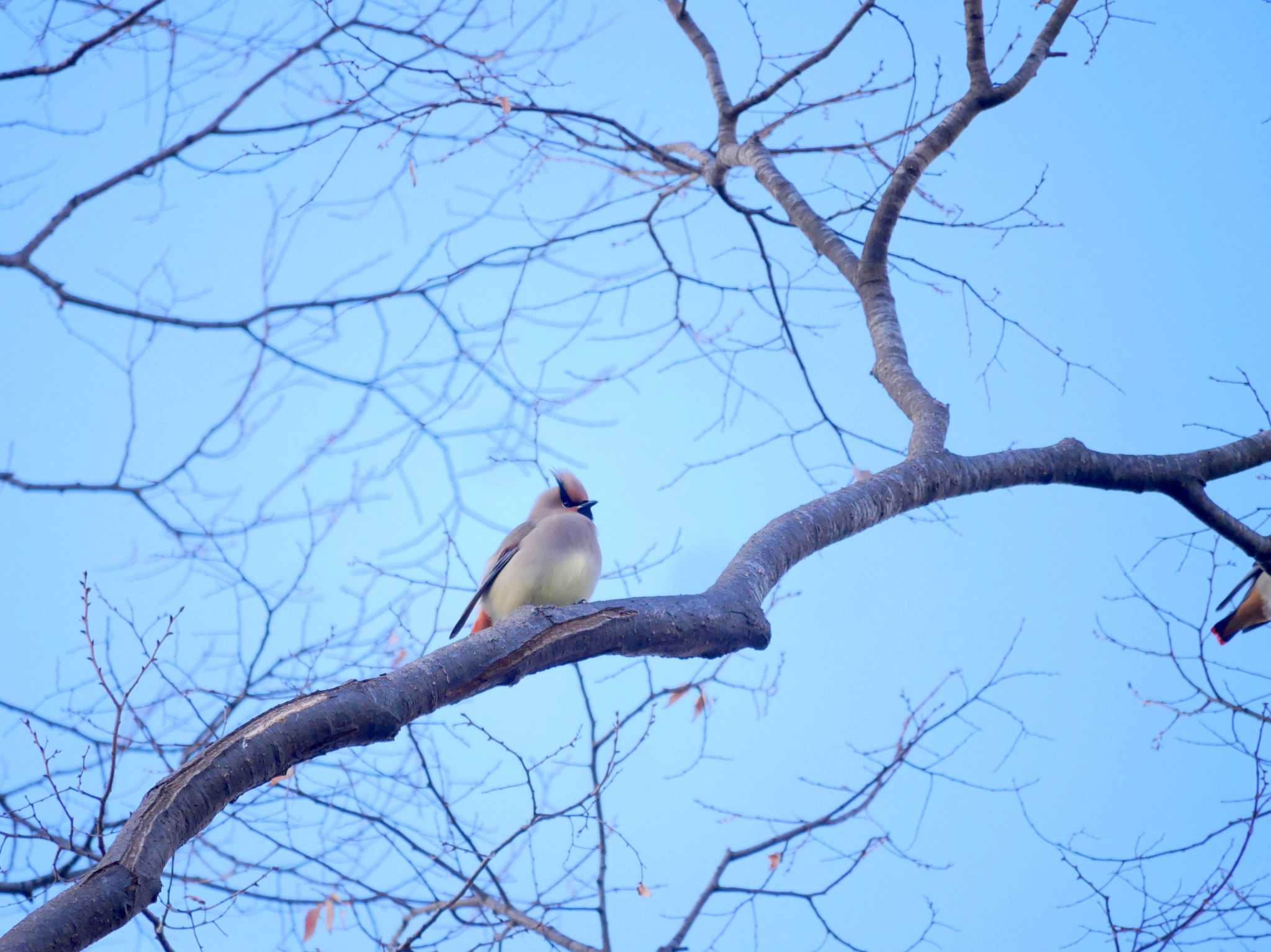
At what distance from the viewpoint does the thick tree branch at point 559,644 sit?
1669 millimetres

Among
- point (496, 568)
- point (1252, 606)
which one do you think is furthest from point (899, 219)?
point (1252, 606)

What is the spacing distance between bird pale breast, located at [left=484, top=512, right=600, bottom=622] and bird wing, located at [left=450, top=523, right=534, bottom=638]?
7 cm

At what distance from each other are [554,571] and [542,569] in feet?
0.15

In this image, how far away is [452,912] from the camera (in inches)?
155

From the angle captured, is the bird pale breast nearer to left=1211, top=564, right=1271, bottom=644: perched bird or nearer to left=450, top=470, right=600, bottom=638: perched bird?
left=450, top=470, right=600, bottom=638: perched bird

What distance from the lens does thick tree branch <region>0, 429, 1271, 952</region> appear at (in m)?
1.67

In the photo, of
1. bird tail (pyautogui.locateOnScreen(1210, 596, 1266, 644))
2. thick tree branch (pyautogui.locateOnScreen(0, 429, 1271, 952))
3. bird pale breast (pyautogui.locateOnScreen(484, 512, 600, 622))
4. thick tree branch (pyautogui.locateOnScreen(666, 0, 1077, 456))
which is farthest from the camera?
bird tail (pyautogui.locateOnScreen(1210, 596, 1266, 644))

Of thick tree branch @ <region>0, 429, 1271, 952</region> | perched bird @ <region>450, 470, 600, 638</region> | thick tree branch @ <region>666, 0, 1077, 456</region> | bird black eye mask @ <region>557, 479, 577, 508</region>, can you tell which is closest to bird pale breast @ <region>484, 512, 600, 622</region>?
perched bird @ <region>450, 470, 600, 638</region>

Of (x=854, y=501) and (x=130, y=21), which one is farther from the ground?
(x=130, y=21)

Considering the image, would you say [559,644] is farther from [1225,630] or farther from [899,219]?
[1225,630]

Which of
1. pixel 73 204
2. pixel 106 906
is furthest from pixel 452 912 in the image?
pixel 73 204

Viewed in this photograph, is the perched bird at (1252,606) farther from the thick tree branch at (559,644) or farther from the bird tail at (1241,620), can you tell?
the thick tree branch at (559,644)

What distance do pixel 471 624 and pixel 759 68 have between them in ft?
8.40

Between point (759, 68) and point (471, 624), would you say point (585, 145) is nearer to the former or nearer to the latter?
point (759, 68)
